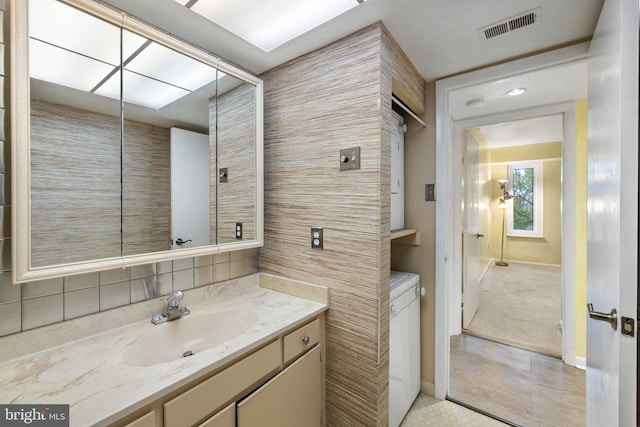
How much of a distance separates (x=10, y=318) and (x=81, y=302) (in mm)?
178

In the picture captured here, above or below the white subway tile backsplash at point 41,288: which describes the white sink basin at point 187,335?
below

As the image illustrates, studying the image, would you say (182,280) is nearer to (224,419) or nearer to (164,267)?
(164,267)

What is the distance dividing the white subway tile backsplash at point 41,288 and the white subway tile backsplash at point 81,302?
4 centimetres

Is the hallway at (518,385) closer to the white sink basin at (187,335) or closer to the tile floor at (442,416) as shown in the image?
the tile floor at (442,416)

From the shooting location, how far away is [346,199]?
1.29 meters

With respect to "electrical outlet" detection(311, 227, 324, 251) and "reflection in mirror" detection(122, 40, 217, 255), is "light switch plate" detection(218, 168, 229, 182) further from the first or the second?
"electrical outlet" detection(311, 227, 324, 251)

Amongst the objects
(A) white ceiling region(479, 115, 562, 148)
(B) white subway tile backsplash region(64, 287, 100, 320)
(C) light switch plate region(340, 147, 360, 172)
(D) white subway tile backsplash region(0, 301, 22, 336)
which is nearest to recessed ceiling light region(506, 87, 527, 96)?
(A) white ceiling region(479, 115, 562, 148)

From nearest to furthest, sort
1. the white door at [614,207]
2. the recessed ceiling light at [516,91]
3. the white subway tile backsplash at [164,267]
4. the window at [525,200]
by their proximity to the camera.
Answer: the white door at [614,207], the white subway tile backsplash at [164,267], the recessed ceiling light at [516,91], the window at [525,200]

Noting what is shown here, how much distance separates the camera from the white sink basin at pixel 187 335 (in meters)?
1.02

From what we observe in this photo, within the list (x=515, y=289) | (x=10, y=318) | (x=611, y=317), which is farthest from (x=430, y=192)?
(x=515, y=289)

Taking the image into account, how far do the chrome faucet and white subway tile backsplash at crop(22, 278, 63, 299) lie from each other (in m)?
0.36

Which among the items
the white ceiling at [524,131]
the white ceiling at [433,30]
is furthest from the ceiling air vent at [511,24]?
the white ceiling at [524,131]

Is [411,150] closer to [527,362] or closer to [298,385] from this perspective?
[298,385]

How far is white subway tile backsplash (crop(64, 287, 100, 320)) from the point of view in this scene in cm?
98
